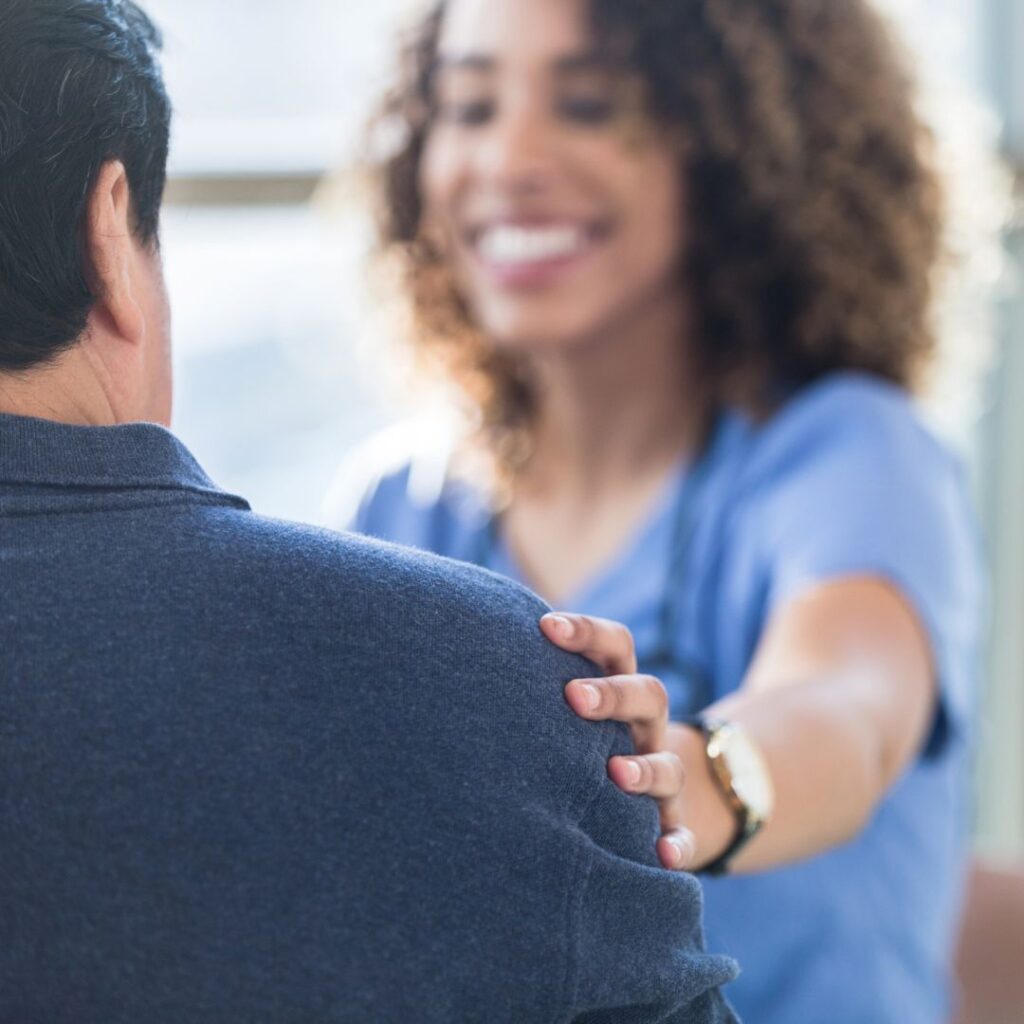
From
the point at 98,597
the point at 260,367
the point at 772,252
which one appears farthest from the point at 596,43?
the point at 98,597

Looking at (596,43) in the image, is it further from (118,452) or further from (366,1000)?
(366,1000)

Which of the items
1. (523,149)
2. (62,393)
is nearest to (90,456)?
(62,393)

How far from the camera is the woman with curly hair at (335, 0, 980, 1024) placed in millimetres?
1309

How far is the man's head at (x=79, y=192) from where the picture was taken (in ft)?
2.08

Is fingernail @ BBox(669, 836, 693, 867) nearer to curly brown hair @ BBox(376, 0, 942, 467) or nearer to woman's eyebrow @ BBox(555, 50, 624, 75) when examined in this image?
curly brown hair @ BBox(376, 0, 942, 467)

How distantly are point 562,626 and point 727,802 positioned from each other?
1.11ft

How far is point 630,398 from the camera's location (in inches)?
63.8

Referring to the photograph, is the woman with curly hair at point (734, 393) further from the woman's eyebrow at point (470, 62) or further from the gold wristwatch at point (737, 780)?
the gold wristwatch at point (737, 780)

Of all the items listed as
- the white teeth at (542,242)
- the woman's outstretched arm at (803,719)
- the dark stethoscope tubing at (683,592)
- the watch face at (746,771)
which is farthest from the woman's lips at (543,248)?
the watch face at (746,771)

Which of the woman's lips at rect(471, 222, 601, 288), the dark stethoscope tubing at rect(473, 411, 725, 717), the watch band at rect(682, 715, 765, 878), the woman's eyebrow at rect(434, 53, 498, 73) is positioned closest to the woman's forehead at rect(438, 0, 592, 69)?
the woman's eyebrow at rect(434, 53, 498, 73)

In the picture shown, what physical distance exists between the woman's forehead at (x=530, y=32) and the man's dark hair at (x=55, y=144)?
0.87 metres

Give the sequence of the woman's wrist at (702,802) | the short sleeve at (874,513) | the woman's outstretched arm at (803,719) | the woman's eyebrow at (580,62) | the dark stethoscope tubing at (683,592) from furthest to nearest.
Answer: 1. the woman's eyebrow at (580,62)
2. the dark stethoscope tubing at (683,592)
3. the short sleeve at (874,513)
4. the woman's wrist at (702,802)
5. the woman's outstretched arm at (803,719)

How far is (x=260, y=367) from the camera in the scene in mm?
2242

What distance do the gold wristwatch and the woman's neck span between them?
1.97ft
